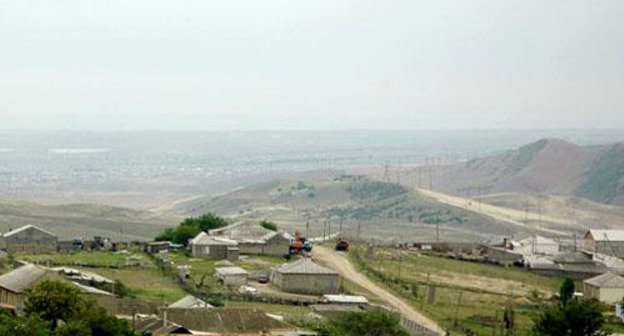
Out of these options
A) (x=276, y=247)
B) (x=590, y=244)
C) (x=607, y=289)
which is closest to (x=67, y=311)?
(x=607, y=289)

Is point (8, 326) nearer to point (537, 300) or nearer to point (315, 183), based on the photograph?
point (537, 300)

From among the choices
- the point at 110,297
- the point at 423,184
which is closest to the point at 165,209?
the point at 423,184

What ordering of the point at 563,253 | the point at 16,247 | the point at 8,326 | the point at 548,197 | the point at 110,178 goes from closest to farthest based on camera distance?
the point at 8,326 → the point at 16,247 → the point at 563,253 → the point at 548,197 → the point at 110,178

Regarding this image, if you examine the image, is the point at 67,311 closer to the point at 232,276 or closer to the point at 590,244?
the point at 232,276

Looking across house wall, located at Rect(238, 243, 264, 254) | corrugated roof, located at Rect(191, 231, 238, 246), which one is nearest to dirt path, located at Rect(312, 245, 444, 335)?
house wall, located at Rect(238, 243, 264, 254)

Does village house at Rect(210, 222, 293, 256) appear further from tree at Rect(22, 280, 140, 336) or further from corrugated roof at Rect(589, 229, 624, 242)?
tree at Rect(22, 280, 140, 336)

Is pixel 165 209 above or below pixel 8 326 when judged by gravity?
below
